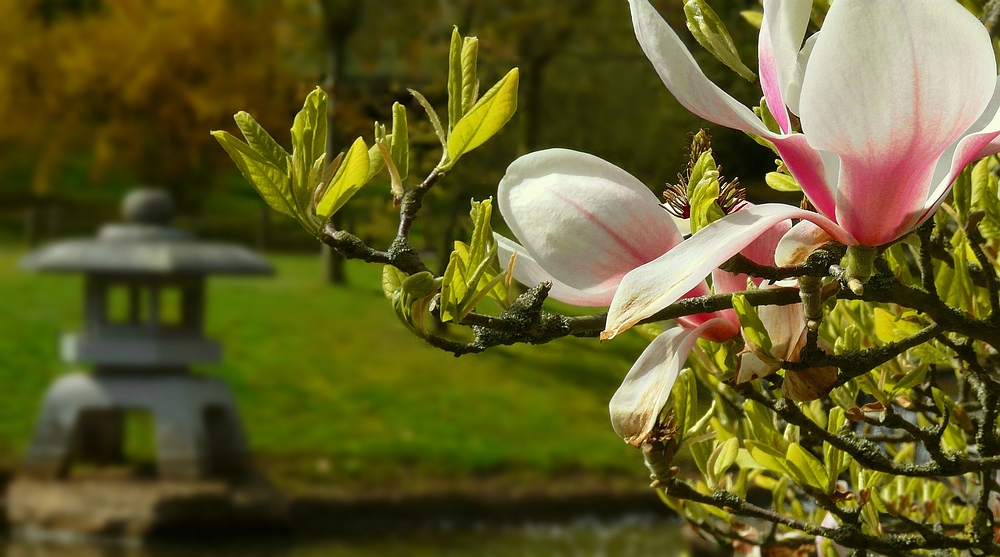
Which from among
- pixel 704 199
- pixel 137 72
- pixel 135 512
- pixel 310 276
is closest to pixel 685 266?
pixel 704 199

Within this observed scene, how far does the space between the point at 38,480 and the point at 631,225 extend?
11.2 ft

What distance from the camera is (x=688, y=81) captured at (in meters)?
0.18

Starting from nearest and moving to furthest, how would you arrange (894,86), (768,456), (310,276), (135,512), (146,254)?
(894,86) → (768,456) → (135,512) → (146,254) → (310,276)

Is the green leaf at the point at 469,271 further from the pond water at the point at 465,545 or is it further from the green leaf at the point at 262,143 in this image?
the pond water at the point at 465,545

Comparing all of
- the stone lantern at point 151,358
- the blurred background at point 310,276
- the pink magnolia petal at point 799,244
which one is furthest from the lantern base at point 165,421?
the pink magnolia petal at point 799,244

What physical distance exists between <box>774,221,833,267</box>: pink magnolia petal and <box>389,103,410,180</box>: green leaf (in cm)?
8

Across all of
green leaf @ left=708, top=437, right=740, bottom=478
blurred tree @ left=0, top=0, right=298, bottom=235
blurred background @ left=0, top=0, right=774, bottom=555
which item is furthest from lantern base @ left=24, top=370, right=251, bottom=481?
green leaf @ left=708, top=437, right=740, bottom=478

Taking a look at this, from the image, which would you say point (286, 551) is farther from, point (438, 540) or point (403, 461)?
point (403, 461)

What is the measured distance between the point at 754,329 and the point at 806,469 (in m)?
0.08

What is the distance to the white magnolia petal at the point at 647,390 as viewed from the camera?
0.20 metres

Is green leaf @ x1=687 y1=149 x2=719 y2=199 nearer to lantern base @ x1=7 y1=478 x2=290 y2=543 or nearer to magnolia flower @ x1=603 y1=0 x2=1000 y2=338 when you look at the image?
magnolia flower @ x1=603 y1=0 x2=1000 y2=338

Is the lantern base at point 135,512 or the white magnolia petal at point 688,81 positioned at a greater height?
the white magnolia petal at point 688,81

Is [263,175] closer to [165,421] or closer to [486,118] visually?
[486,118]

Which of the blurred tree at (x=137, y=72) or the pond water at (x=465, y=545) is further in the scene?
the blurred tree at (x=137, y=72)
